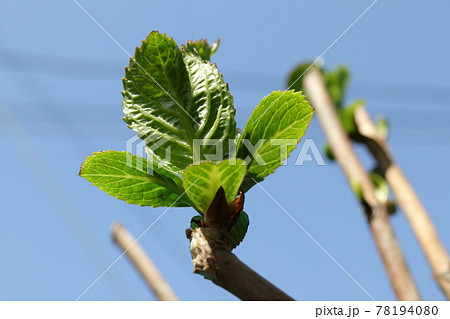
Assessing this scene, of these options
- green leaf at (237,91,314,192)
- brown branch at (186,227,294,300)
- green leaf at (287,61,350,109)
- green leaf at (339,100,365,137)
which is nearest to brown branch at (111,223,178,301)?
brown branch at (186,227,294,300)

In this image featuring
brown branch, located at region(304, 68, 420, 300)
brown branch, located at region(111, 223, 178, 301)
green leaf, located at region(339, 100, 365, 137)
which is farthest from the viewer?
green leaf, located at region(339, 100, 365, 137)

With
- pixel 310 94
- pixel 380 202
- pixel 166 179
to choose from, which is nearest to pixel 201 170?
pixel 166 179

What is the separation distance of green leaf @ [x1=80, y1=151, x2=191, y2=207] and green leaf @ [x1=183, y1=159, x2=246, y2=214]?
0.12ft

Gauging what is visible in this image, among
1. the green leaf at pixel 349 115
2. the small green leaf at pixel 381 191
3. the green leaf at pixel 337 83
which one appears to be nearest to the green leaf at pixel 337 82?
the green leaf at pixel 337 83

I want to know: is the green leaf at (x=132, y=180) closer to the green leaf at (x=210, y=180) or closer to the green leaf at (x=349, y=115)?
the green leaf at (x=210, y=180)

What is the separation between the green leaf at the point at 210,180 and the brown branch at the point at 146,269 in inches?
3.4

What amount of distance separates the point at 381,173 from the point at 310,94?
32 cm

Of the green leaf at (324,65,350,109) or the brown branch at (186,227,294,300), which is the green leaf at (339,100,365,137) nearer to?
the green leaf at (324,65,350,109)

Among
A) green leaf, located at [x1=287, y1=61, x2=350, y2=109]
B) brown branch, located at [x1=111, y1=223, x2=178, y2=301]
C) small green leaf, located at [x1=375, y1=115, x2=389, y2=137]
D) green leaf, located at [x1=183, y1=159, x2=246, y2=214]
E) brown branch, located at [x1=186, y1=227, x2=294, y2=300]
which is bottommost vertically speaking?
brown branch, located at [x1=111, y1=223, x2=178, y2=301]

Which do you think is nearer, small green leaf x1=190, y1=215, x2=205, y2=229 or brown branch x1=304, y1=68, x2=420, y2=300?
brown branch x1=304, y1=68, x2=420, y2=300

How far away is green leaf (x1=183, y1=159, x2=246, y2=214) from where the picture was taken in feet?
1.67

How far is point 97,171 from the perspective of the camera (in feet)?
2.01

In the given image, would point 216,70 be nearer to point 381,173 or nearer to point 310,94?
point 381,173

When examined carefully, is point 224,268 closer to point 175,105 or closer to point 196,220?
point 196,220
